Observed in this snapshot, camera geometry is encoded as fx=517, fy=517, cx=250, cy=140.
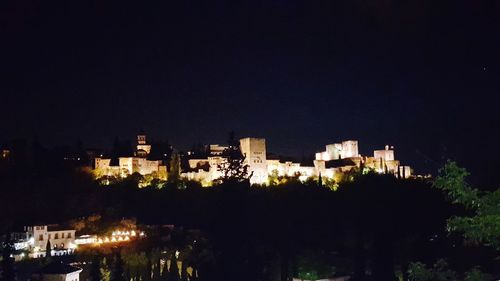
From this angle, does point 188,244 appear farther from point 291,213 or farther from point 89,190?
point 89,190

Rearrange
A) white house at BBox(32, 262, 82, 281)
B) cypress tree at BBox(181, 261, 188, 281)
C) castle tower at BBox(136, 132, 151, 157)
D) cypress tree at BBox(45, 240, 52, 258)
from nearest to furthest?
white house at BBox(32, 262, 82, 281) < cypress tree at BBox(181, 261, 188, 281) < cypress tree at BBox(45, 240, 52, 258) < castle tower at BBox(136, 132, 151, 157)

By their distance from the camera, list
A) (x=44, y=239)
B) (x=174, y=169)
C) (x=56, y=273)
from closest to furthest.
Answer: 1. (x=56, y=273)
2. (x=44, y=239)
3. (x=174, y=169)

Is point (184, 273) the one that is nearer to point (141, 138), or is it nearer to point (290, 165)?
point (290, 165)

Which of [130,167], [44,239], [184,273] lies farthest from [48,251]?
[130,167]

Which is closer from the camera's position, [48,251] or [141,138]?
[48,251]

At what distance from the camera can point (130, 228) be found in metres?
35.0

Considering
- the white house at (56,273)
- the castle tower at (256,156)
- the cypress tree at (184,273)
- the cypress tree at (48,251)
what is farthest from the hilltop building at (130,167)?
the white house at (56,273)

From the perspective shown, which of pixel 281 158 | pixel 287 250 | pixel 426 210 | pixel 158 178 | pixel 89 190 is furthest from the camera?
pixel 281 158

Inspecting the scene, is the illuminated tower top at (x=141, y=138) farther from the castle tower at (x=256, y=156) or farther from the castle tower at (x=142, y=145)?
the castle tower at (x=256, y=156)

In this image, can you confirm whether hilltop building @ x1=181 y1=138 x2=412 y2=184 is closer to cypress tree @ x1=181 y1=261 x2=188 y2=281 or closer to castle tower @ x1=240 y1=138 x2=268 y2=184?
castle tower @ x1=240 y1=138 x2=268 y2=184

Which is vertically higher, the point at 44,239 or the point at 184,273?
the point at 44,239

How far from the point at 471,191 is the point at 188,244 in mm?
27115

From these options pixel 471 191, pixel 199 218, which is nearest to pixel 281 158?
pixel 199 218

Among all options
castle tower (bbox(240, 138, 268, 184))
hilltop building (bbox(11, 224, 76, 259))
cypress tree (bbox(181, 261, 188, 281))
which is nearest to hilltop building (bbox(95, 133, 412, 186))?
castle tower (bbox(240, 138, 268, 184))
